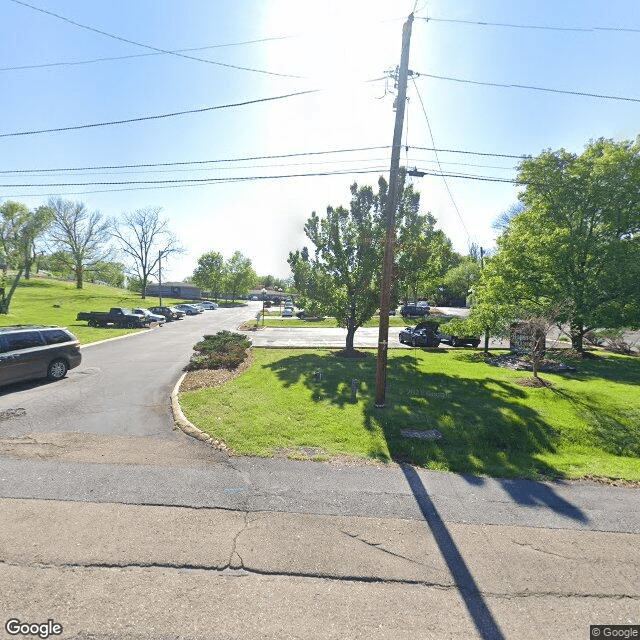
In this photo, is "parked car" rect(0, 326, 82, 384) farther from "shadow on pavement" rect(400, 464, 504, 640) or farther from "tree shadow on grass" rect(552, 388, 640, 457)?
"tree shadow on grass" rect(552, 388, 640, 457)

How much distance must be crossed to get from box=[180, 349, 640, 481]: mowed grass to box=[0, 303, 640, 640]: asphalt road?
668 millimetres

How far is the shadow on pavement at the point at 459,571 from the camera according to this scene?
10.4 ft

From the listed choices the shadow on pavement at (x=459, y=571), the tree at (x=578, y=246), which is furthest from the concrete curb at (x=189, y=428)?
the tree at (x=578, y=246)

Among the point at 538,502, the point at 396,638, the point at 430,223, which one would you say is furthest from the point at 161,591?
the point at 430,223

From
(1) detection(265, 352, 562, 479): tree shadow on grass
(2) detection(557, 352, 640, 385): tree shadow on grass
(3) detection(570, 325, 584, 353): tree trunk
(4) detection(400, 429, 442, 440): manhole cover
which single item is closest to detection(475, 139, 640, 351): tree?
(3) detection(570, 325, 584, 353): tree trunk

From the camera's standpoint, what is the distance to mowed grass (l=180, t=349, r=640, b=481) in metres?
6.76

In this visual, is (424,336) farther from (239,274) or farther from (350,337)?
(239,274)

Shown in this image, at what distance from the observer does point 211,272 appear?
81.8 m

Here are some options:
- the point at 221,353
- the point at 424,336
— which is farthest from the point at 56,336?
the point at 424,336

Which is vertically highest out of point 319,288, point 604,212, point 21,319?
point 604,212

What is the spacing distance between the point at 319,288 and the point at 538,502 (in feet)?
44.6

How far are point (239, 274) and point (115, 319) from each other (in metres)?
56.0

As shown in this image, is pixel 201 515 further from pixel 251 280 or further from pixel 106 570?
pixel 251 280

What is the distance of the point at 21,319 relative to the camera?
1120 inches
